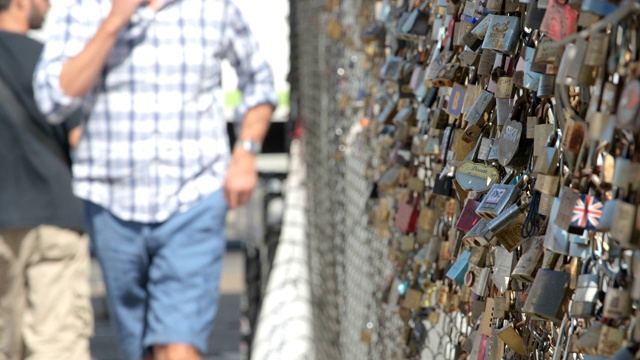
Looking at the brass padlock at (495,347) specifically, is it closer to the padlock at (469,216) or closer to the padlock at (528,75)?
the padlock at (469,216)

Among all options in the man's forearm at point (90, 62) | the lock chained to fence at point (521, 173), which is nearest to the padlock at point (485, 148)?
the lock chained to fence at point (521, 173)

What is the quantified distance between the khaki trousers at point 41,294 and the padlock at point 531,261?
103 inches

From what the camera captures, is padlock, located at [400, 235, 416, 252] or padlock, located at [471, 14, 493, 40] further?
padlock, located at [400, 235, 416, 252]

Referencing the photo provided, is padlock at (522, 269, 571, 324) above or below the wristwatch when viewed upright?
above

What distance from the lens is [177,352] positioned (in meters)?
3.12

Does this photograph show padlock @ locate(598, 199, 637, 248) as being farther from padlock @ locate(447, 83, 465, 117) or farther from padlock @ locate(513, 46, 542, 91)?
padlock @ locate(447, 83, 465, 117)

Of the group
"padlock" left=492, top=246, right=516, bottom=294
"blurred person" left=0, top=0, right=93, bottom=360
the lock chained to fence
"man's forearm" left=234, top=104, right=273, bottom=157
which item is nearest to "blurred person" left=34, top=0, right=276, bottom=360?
"man's forearm" left=234, top=104, right=273, bottom=157

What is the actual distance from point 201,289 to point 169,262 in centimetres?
16

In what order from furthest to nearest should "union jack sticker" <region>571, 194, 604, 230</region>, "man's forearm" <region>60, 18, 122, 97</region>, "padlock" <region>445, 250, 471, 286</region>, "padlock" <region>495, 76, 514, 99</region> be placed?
"man's forearm" <region>60, 18, 122, 97</region>, "padlock" <region>445, 250, 471, 286</region>, "padlock" <region>495, 76, 514, 99</region>, "union jack sticker" <region>571, 194, 604, 230</region>

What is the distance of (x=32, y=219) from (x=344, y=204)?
1.00 meters

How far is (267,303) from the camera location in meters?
3.93

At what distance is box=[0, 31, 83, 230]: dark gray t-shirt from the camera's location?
3.19m

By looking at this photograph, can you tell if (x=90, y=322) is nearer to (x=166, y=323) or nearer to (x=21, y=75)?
(x=166, y=323)

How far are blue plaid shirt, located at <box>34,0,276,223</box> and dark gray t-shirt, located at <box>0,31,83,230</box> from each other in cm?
21
